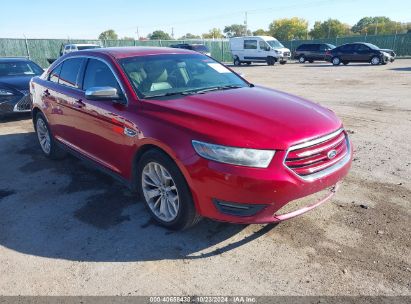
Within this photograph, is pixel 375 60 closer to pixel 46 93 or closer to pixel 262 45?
→ pixel 262 45

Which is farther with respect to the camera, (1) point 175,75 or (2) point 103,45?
(2) point 103,45

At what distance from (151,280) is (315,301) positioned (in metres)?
1.26

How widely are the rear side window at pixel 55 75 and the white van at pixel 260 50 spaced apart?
26.9 meters

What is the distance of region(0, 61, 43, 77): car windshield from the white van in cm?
2313

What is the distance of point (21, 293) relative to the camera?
2936 mm

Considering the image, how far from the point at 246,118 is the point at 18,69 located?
8994 millimetres

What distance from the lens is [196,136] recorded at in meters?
3.20

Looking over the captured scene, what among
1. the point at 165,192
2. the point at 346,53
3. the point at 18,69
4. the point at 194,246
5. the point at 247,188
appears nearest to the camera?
the point at 247,188

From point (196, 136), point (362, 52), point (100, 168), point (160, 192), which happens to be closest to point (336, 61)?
point (362, 52)

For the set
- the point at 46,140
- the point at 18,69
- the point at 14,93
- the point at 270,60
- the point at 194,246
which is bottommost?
the point at 194,246

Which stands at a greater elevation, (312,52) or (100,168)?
(312,52)

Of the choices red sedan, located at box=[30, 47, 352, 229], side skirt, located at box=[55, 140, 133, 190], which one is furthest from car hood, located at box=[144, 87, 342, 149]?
side skirt, located at box=[55, 140, 133, 190]

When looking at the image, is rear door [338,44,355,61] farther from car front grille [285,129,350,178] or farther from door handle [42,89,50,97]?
car front grille [285,129,350,178]

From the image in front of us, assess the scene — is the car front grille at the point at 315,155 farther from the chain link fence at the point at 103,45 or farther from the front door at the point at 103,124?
the chain link fence at the point at 103,45
